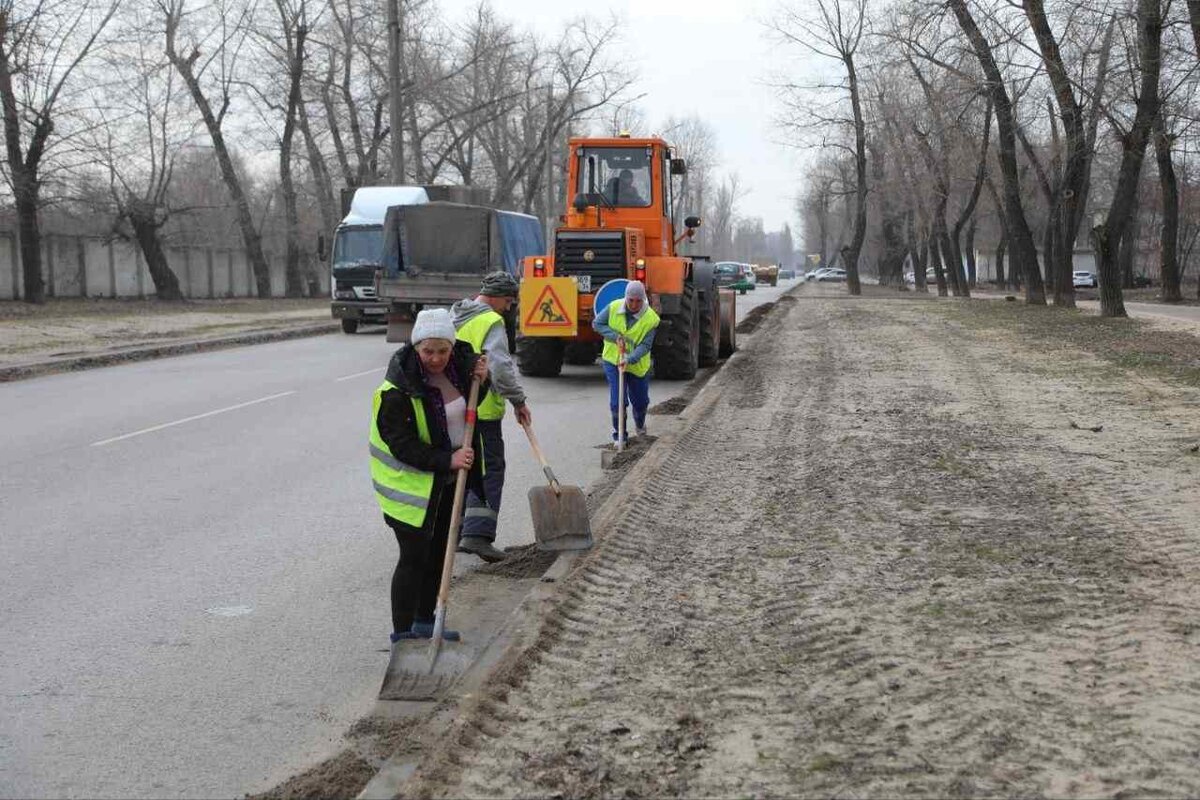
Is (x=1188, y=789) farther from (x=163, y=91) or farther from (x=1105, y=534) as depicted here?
(x=163, y=91)

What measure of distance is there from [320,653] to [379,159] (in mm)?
56234

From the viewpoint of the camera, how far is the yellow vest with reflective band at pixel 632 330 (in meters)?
11.9

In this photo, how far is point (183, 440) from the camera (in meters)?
12.7

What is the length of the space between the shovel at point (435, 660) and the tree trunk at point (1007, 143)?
25203mm

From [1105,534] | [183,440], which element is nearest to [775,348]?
[183,440]

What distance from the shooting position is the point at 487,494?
26.6ft

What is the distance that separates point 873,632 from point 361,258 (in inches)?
1021

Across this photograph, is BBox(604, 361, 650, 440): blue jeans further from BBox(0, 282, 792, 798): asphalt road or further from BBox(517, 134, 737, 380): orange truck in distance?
BBox(517, 134, 737, 380): orange truck in distance

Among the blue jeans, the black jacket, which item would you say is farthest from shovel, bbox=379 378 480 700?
the blue jeans

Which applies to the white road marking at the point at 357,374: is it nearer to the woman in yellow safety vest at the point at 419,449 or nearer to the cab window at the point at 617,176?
the cab window at the point at 617,176

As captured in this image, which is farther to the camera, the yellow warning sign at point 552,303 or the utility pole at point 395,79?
the utility pole at point 395,79

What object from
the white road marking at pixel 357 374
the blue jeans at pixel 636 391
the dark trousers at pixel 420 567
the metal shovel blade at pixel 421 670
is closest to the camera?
the metal shovel blade at pixel 421 670

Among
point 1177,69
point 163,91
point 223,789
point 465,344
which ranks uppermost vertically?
point 163,91

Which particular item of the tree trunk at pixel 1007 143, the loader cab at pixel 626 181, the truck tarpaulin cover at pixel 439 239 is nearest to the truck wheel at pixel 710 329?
the loader cab at pixel 626 181
